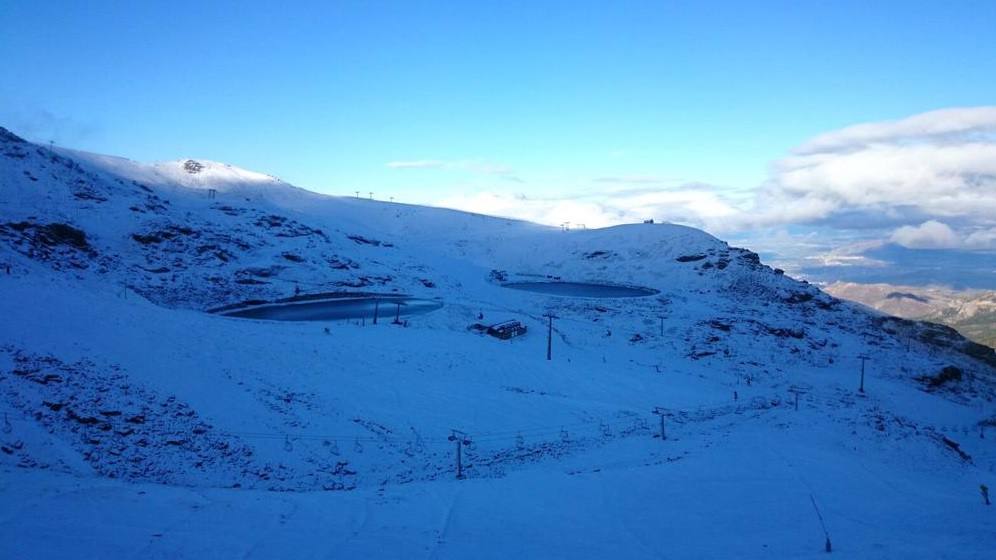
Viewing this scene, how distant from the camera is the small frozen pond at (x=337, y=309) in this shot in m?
41.0

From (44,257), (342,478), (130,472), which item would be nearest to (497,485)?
(342,478)

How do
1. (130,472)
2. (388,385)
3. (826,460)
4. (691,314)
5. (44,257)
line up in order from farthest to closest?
(691,314)
(44,257)
(388,385)
(826,460)
(130,472)

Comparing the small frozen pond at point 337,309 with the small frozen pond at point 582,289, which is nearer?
the small frozen pond at point 337,309

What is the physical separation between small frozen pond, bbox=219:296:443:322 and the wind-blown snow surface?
2490mm

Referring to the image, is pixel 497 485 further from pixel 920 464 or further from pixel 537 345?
pixel 537 345

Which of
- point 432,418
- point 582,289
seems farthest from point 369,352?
point 582,289

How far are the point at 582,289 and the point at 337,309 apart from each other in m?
29.6

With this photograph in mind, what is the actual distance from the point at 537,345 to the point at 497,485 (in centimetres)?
2351

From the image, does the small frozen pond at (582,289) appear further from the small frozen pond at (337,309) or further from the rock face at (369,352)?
the small frozen pond at (337,309)

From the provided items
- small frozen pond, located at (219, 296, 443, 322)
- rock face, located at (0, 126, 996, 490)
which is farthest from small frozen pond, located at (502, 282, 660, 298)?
small frozen pond, located at (219, 296, 443, 322)

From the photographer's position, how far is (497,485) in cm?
1677

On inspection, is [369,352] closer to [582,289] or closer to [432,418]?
[432,418]

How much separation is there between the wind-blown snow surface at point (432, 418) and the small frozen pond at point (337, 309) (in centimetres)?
249

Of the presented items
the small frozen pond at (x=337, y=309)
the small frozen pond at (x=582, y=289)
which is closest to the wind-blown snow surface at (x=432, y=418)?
the small frozen pond at (x=337, y=309)
